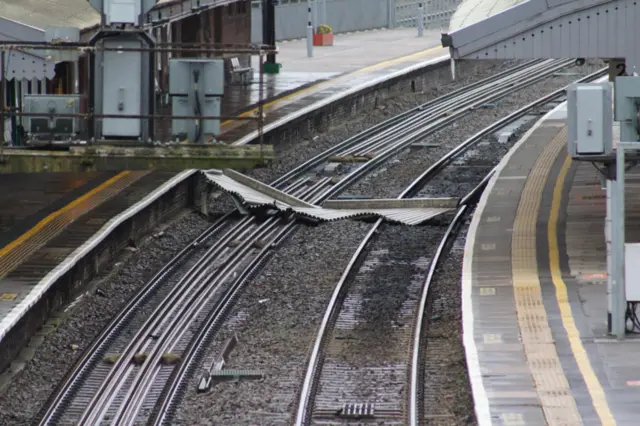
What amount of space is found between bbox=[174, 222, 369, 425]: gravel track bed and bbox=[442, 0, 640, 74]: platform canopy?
356 cm

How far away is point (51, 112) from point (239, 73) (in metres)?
19.4

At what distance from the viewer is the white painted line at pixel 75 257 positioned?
14.3 meters

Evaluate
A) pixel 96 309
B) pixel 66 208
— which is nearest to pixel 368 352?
pixel 96 309

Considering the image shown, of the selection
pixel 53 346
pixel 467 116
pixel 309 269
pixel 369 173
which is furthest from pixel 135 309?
pixel 467 116

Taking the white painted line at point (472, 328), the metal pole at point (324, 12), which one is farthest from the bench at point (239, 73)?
the white painted line at point (472, 328)

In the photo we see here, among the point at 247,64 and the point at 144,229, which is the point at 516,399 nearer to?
the point at 144,229

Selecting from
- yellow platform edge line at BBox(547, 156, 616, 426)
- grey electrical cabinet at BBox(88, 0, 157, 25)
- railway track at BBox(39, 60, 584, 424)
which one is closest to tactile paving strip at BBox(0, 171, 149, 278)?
railway track at BBox(39, 60, 584, 424)

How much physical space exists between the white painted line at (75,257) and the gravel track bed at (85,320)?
20.0 inches

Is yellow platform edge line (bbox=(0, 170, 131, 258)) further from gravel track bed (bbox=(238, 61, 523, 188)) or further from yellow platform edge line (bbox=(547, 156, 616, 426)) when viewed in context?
yellow platform edge line (bbox=(547, 156, 616, 426))

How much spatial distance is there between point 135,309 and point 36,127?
255cm

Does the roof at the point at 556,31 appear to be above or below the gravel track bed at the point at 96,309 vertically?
above

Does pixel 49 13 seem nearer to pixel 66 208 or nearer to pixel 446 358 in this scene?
pixel 66 208

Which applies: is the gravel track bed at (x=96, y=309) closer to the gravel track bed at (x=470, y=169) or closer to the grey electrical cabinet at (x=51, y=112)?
the grey electrical cabinet at (x=51, y=112)

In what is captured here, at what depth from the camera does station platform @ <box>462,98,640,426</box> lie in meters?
11.3
